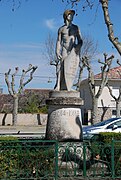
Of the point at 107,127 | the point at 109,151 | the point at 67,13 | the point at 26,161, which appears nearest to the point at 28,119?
the point at 107,127

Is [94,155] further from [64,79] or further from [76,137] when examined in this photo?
[64,79]

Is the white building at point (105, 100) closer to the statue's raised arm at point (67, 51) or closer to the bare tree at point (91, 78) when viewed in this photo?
the bare tree at point (91, 78)

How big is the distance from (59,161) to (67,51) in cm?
358

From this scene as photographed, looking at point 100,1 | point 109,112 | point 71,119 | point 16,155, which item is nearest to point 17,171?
point 16,155

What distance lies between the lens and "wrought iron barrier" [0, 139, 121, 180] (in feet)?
28.2

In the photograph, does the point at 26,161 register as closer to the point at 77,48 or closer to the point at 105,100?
the point at 77,48

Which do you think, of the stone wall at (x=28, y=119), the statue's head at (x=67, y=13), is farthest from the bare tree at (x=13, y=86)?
the statue's head at (x=67, y=13)

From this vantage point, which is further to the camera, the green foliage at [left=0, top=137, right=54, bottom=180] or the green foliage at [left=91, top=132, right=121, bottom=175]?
the green foliage at [left=91, top=132, right=121, bottom=175]

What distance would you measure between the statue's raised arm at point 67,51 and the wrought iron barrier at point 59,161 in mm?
2532

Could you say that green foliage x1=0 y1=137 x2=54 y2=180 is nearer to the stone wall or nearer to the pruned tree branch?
the pruned tree branch

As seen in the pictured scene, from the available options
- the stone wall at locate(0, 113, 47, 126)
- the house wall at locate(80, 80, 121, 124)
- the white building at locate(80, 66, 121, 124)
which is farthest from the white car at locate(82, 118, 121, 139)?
the white building at locate(80, 66, 121, 124)

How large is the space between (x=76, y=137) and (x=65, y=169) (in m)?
1.93

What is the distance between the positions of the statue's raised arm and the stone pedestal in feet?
1.43

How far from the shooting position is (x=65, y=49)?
37.8ft
